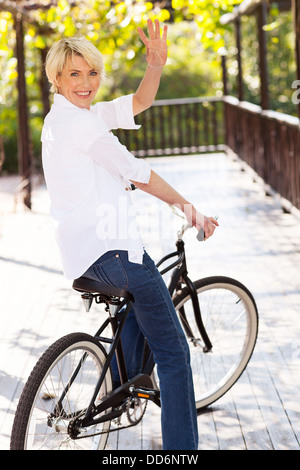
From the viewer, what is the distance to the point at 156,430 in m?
3.43

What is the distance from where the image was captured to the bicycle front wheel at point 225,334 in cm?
336

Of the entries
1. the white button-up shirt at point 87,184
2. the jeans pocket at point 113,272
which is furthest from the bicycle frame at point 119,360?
the white button-up shirt at point 87,184

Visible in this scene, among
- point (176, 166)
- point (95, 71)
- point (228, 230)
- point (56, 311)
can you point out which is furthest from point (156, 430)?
point (176, 166)

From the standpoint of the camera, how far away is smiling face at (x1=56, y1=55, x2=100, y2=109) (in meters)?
2.60

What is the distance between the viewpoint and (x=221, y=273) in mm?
5895

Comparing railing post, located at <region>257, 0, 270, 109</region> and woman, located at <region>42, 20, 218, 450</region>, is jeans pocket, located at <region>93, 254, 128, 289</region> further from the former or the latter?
railing post, located at <region>257, 0, 270, 109</region>

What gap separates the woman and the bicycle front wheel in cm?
49

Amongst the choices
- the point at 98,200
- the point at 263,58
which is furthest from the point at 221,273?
the point at 263,58

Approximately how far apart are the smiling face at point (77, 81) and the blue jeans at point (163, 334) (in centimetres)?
53

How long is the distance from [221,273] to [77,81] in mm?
3464

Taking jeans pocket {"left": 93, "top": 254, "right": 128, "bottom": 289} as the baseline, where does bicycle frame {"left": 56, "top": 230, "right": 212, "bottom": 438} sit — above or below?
below

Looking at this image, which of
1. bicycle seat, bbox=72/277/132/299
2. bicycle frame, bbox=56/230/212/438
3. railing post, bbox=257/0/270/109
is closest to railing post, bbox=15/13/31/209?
railing post, bbox=257/0/270/109

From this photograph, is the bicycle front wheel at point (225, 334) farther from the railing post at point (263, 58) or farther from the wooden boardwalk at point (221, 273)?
the railing post at point (263, 58)
